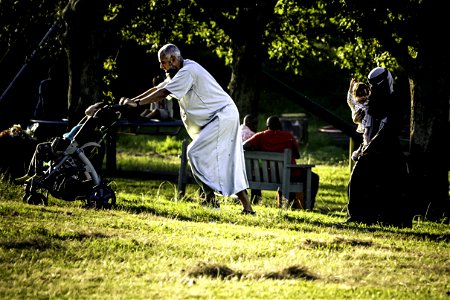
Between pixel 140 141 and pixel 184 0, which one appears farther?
pixel 140 141

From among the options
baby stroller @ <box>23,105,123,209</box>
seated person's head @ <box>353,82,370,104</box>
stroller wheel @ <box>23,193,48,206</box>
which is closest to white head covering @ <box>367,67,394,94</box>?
seated person's head @ <box>353,82,370,104</box>

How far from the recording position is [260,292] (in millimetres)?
7312

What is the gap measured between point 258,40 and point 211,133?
869 cm

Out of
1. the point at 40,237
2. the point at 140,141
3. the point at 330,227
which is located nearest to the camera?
the point at 40,237

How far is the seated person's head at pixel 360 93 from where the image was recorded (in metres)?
12.1

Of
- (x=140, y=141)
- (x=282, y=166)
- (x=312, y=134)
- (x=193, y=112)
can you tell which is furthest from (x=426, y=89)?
(x=312, y=134)

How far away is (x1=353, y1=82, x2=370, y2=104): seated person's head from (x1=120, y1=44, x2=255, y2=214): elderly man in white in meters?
1.51

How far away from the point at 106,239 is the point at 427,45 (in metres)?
7.32

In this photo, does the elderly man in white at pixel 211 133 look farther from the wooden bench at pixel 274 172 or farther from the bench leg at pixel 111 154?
the bench leg at pixel 111 154

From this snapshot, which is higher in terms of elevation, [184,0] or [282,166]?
[184,0]

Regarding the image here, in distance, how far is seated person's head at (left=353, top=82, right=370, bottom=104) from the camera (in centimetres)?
1209

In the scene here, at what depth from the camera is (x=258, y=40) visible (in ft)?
66.8

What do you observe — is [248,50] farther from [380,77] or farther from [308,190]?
[380,77]

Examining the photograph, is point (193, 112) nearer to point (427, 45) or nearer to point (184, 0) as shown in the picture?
point (427, 45)
